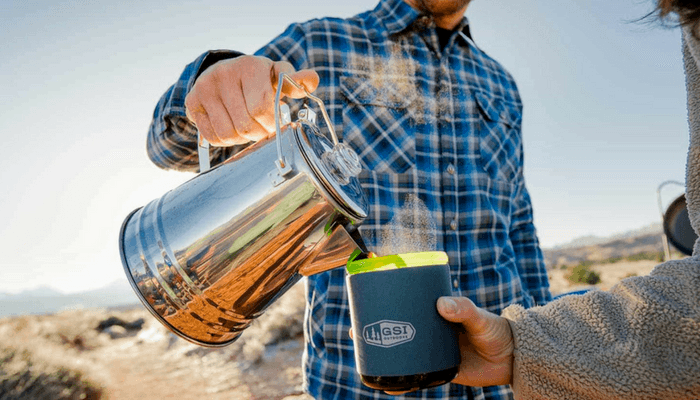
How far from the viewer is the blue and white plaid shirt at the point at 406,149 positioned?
129 centimetres

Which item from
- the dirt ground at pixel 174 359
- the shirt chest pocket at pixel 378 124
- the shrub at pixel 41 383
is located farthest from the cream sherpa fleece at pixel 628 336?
the shrub at pixel 41 383

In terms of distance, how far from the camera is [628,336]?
2.44 feet

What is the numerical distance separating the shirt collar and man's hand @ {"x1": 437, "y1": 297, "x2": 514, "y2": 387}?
112 centimetres

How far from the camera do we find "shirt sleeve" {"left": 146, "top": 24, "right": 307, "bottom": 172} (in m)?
1.17

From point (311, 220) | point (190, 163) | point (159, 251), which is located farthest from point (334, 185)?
point (190, 163)

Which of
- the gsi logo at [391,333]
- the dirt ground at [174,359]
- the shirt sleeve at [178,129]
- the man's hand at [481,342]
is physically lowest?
the dirt ground at [174,359]

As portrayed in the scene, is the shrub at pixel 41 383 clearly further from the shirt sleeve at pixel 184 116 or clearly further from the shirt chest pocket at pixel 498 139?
the shirt chest pocket at pixel 498 139

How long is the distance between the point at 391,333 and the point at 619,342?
375 mm

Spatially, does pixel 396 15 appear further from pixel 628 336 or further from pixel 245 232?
pixel 628 336

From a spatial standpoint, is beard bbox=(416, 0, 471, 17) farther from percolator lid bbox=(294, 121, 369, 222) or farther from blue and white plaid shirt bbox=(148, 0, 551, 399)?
percolator lid bbox=(294, 121, 369, 222)

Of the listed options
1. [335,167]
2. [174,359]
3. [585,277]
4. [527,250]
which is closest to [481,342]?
[335,167]

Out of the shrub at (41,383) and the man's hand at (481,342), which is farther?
the shrub at (41,383)

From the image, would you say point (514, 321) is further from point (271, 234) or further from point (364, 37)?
point (364, 37)

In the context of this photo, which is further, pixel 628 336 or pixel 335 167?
pixel 335 167
